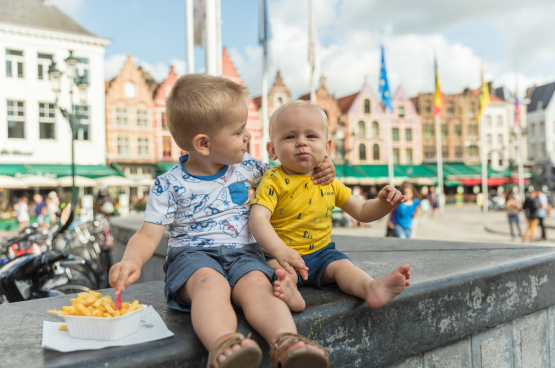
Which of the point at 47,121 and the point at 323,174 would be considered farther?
the point at 47,121

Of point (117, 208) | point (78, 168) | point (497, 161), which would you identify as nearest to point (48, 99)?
point (78, 168)

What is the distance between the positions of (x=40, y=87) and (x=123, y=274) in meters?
29.7

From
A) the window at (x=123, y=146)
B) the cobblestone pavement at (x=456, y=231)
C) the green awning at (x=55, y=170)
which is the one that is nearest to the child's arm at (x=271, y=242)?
the cobblestone pavement at (x=456, y=231)

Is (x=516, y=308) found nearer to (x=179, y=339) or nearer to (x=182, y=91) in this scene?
(x=179, y=339)

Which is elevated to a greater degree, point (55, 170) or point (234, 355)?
point (55, 170)

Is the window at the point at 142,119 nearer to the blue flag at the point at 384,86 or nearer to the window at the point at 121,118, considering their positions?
the window at the point at 121,118

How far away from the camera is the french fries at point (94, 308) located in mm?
1393

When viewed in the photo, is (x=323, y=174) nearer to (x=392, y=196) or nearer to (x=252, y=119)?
(x=392, y=196)

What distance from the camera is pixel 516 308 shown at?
228 cm

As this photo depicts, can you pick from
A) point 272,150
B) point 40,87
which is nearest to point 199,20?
point 272,150

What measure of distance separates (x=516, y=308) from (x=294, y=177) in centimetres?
131

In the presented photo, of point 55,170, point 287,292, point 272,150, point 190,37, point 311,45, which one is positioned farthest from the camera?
point 55,170

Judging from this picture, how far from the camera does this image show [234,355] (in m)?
1.26

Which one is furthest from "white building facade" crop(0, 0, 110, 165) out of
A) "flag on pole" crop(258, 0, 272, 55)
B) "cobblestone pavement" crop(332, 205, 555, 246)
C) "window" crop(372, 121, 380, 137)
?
"window" crop(372, 121, 380, 137)
